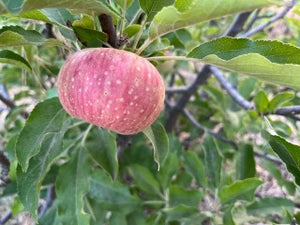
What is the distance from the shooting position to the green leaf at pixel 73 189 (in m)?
0.92

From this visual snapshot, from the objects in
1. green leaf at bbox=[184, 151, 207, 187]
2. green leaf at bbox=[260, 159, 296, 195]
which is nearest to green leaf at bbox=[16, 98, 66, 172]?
green leaf at bbox=[184, 151, 207, 187]

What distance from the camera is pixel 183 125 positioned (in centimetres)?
193

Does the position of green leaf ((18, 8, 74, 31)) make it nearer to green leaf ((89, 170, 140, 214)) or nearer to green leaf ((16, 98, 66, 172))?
green leaf ((16, 98, 66, 172))

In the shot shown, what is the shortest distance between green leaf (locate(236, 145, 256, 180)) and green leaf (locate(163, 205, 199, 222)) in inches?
8.2

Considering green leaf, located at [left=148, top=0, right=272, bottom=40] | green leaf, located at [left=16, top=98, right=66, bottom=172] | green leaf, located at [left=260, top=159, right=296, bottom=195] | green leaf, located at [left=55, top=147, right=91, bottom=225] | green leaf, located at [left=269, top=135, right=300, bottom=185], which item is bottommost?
green leaf, located at [left=260, top=159, right=296, bottom=195]

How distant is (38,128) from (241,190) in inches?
21.3

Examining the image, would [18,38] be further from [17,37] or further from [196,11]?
[196,11]

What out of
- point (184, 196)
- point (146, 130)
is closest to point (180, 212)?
point (184, 196)

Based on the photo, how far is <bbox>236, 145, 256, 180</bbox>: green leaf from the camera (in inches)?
45.5

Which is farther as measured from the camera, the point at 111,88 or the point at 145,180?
the point at 145,180

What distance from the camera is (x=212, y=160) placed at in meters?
1.18

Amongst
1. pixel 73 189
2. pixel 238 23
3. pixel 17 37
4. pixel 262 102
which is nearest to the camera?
pixel 17 37

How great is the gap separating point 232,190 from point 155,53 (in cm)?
45

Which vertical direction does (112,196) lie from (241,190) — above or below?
below
